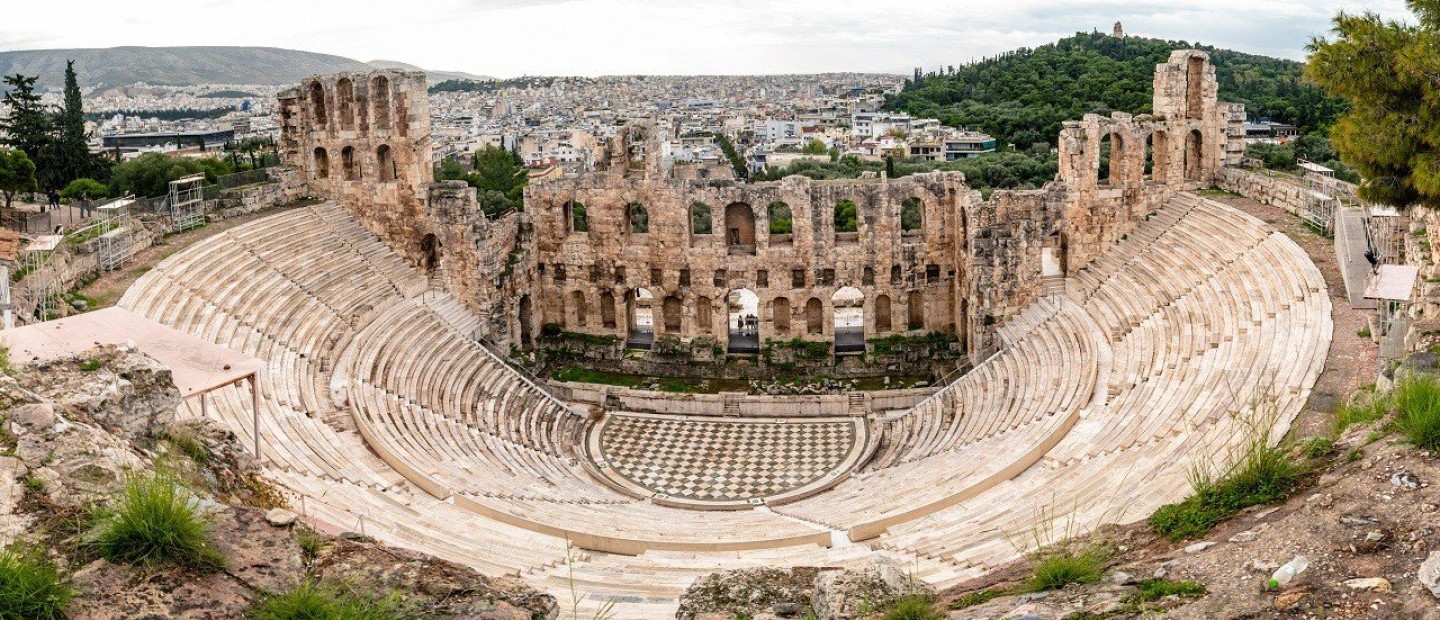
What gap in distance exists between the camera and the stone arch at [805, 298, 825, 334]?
1433 inches

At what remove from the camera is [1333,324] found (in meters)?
21.9

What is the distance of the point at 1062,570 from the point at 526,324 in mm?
29508

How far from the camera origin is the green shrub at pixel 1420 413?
1048 cm

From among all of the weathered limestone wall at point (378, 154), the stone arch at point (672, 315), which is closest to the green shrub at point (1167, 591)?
the weathered limestone wall at point (378, 154)

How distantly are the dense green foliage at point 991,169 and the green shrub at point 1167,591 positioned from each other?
51.3m

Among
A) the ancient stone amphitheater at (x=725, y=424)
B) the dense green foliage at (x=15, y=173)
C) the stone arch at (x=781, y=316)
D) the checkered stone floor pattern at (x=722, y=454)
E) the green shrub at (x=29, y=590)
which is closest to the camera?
the green shrub at (x=29, y=590)

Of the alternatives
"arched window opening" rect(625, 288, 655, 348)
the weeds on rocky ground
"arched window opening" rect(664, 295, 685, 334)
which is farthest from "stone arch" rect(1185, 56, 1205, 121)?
the weeds on rocky ground

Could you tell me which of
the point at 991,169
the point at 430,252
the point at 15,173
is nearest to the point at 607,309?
the point at 430,252

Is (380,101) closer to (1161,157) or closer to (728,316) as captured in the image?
(728,316)

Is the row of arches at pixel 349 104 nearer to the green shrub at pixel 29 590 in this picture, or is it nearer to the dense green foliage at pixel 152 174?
the dense green foliage at pixel 152 174

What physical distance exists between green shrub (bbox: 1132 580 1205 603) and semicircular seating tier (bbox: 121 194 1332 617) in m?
3.87

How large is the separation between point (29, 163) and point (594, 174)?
671 inches

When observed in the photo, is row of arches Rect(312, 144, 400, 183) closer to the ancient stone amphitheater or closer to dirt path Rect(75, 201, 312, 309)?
the ancient stone amphitheater

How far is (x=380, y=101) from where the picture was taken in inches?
1416
